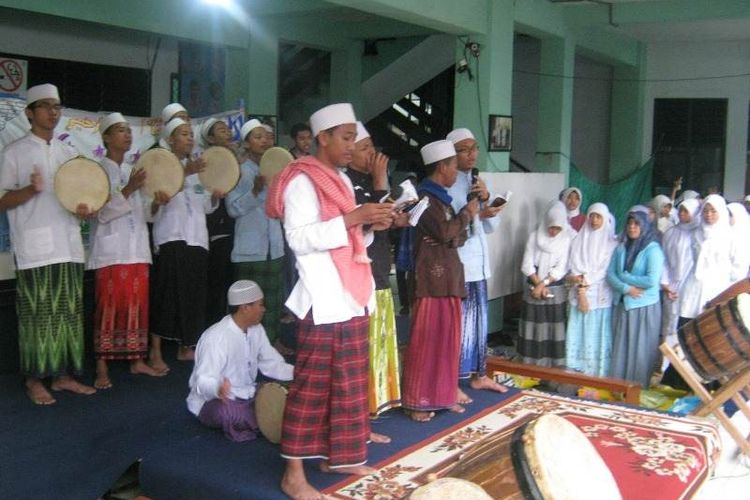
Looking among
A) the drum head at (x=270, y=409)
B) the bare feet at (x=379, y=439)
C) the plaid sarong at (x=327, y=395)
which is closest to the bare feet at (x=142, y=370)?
the drum head at (x=270, y=409)

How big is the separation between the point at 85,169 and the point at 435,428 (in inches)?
81.5

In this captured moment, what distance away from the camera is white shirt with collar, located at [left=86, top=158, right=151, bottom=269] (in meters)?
4.10

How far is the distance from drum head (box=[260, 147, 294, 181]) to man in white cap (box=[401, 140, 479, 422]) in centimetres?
116


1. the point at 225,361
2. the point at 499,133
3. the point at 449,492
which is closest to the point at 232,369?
the point at 225,361

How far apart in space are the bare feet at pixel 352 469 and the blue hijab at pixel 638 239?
3189 mm

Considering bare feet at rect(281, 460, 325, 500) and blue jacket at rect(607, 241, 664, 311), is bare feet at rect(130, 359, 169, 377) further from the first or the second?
blue jacket at rect(607, 241, 664, 311)

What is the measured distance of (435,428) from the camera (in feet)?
12.0

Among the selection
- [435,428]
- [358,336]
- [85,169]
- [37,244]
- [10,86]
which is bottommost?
[435,428]

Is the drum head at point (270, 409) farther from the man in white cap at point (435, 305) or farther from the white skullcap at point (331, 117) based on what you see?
the white skullcap at point (331, 117)

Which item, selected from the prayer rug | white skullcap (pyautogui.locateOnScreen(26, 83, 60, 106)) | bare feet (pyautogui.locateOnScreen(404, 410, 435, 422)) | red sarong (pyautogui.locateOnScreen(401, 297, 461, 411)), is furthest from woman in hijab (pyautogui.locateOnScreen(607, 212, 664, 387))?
white skullcap (pyautogui.locateOnScreen(26, 83, 60, 106))

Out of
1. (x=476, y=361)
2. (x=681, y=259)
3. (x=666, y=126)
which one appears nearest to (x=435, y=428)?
(x=476, y=361)

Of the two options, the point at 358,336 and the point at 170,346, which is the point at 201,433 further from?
the point at 170,346

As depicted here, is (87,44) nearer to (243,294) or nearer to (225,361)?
(243,294)

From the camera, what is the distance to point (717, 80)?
10.4m
